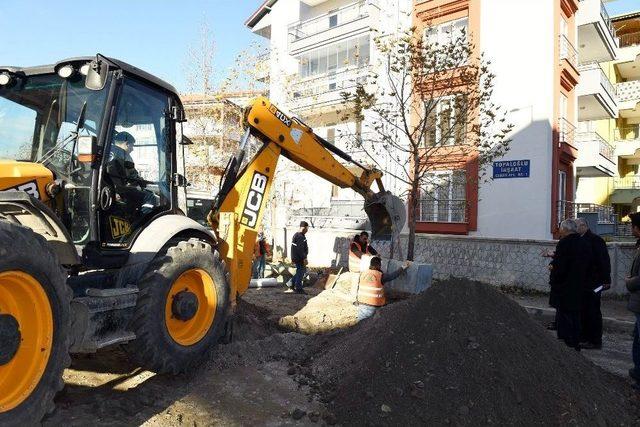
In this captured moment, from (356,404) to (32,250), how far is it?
2802 mm

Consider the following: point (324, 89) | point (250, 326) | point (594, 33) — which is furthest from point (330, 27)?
point (250, 326)

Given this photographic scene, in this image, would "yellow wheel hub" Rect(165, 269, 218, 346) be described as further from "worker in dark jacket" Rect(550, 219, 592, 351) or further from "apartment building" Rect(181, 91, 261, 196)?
"apartment building" Rect(181, 91, 261, 196)

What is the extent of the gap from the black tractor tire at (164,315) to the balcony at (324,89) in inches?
567

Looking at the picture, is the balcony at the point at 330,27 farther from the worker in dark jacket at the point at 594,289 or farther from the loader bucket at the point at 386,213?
the worker in dark jacket at the point at 594,289

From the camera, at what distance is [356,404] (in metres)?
4.10

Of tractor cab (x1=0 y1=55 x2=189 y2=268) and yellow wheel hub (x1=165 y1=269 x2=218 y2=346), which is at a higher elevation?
tractor cab (x1=0 y1=55 x2=189 y2=268)

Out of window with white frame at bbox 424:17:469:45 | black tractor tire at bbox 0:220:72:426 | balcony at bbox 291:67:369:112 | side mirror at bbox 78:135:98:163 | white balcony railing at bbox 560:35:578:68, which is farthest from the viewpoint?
balcony at bbox 291:67:369:112

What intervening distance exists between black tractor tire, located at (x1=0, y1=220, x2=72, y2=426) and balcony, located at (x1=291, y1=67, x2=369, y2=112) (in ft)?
52.4

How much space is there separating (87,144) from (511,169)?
546 inches

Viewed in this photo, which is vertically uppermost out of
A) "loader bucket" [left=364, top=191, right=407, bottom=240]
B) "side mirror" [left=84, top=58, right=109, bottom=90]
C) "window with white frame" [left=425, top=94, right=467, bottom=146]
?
"window with white frame" [left=425, top=94, right=467, bottom=146]

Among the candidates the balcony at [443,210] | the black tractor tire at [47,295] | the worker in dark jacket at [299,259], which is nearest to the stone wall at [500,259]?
the worker in dark jacket at [299,259]

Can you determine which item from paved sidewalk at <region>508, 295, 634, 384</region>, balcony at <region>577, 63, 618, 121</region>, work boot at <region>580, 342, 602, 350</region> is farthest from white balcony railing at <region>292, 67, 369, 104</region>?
work boot at <region>580, 342, 602, 350</region>

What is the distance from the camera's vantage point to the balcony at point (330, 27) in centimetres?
2047

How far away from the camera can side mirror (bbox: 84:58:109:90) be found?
3904 millimetres
